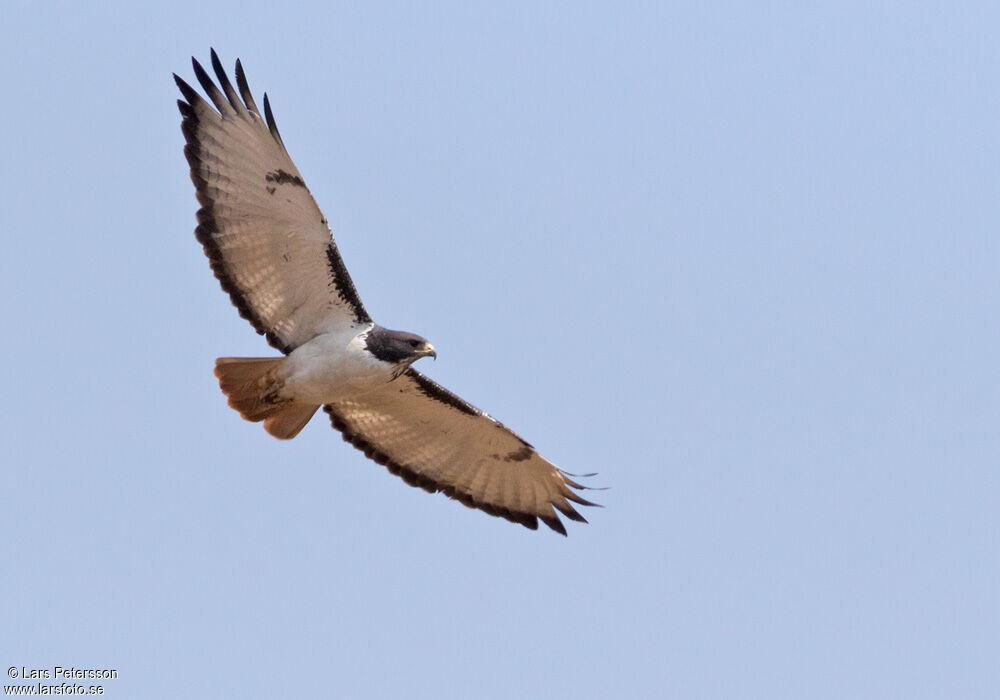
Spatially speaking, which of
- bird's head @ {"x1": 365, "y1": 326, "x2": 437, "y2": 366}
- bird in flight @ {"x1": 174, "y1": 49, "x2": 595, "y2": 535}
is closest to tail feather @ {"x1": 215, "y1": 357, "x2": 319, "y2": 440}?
bird in flight @ {"x1": 174, "y1": 49, "x2": 595, "y2": 535}

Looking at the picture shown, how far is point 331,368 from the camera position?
1206 centimetres

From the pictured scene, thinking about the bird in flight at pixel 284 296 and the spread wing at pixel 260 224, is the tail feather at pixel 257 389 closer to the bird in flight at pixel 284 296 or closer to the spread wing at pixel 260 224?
the bird in flight at pixel 284 296

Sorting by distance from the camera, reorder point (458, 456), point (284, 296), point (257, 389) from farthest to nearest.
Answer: point (458, 456) → point (284, 296) → point (257, 389)

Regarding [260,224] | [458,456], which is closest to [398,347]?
[260,224]

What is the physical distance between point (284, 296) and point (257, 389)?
874 mm

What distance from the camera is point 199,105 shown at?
11.7 m

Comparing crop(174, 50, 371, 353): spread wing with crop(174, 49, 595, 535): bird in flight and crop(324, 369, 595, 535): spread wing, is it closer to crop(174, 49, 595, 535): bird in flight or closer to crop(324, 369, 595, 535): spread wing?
crop(174, 49, 595, 535): bird in flight

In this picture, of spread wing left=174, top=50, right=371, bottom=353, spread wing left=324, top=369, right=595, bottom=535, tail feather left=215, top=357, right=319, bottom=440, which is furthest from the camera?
spread wing left=324, top=369, right=595, bottom=535

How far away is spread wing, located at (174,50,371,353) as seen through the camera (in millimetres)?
11672

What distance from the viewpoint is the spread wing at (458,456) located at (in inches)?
527

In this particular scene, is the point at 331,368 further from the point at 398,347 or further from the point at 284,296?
the point at 284,296

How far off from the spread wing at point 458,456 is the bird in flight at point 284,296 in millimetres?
32

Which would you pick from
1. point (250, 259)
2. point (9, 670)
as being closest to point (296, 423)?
point (250, 259)

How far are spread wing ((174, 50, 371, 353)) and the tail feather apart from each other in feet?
1.32
